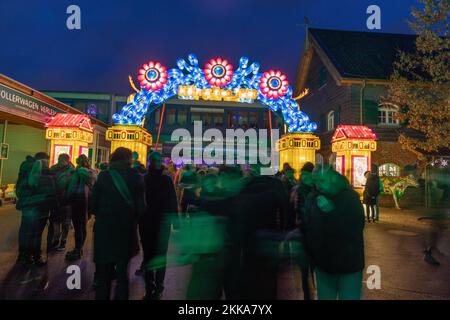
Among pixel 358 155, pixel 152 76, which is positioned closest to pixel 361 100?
pixel 358 155

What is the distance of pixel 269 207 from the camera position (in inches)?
121

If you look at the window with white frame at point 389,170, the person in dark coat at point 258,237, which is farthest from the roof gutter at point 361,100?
the person in dark coat at point 258,237

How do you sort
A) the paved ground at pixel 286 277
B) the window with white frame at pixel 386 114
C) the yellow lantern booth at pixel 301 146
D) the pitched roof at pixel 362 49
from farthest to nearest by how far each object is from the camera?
the pitched roof at pixel 362 49 → the window with white frame at pixel 386 114 → the yellow lantern booth at pixel 301 146 → the paved ground at pixel 286 277

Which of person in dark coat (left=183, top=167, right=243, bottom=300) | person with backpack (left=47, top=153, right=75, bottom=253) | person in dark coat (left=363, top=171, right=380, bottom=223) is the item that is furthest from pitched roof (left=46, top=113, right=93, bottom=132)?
person in dark coat (left=363, top=171, right=380, bottom=223)

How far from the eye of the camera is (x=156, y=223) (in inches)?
171

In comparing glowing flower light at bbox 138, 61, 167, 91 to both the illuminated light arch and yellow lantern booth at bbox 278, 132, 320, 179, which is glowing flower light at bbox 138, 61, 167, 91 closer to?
the illuminated light arch

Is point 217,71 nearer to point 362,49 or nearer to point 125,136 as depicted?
point 125,136

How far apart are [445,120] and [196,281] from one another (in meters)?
15.7

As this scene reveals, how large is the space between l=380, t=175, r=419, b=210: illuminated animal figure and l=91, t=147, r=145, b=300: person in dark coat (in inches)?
584

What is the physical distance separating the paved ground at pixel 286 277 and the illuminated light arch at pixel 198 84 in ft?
21.4

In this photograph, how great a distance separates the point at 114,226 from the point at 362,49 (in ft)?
68.7

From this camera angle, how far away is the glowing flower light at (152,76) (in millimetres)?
12625

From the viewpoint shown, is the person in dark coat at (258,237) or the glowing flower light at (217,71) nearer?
the person in dark coat at (258,237)

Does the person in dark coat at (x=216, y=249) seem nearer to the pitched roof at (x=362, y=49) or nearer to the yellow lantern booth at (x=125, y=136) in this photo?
the yellow lantern booth at (x=125, y=136)
